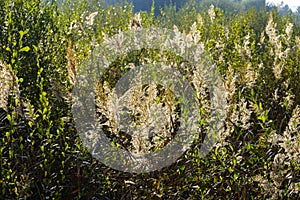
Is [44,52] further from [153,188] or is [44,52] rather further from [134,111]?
[153,188]

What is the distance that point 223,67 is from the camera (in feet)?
11.6

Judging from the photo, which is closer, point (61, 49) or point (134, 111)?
point (134, 111)

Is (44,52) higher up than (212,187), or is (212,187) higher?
(44,52)

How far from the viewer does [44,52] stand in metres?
2.96

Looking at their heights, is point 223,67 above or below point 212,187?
above

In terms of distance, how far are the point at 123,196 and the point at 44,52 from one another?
1.41 metres

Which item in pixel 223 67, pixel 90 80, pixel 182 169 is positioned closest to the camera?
pixel 182 169

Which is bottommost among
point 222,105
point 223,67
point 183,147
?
point 183,147

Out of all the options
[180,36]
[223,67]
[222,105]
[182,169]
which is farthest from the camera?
[223,67]

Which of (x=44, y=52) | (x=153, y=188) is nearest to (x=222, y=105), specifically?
(x=153, y=188)

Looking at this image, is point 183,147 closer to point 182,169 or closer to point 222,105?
point 182,169

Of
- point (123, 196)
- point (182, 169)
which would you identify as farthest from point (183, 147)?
point (123, 196)

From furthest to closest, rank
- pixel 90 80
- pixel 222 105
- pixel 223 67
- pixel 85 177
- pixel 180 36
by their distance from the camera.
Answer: pixel 223 67, pixel 180 36, pixel 90 80, pixel 85 177, pixel 222 105

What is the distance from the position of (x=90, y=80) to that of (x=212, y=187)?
1.06 meters
